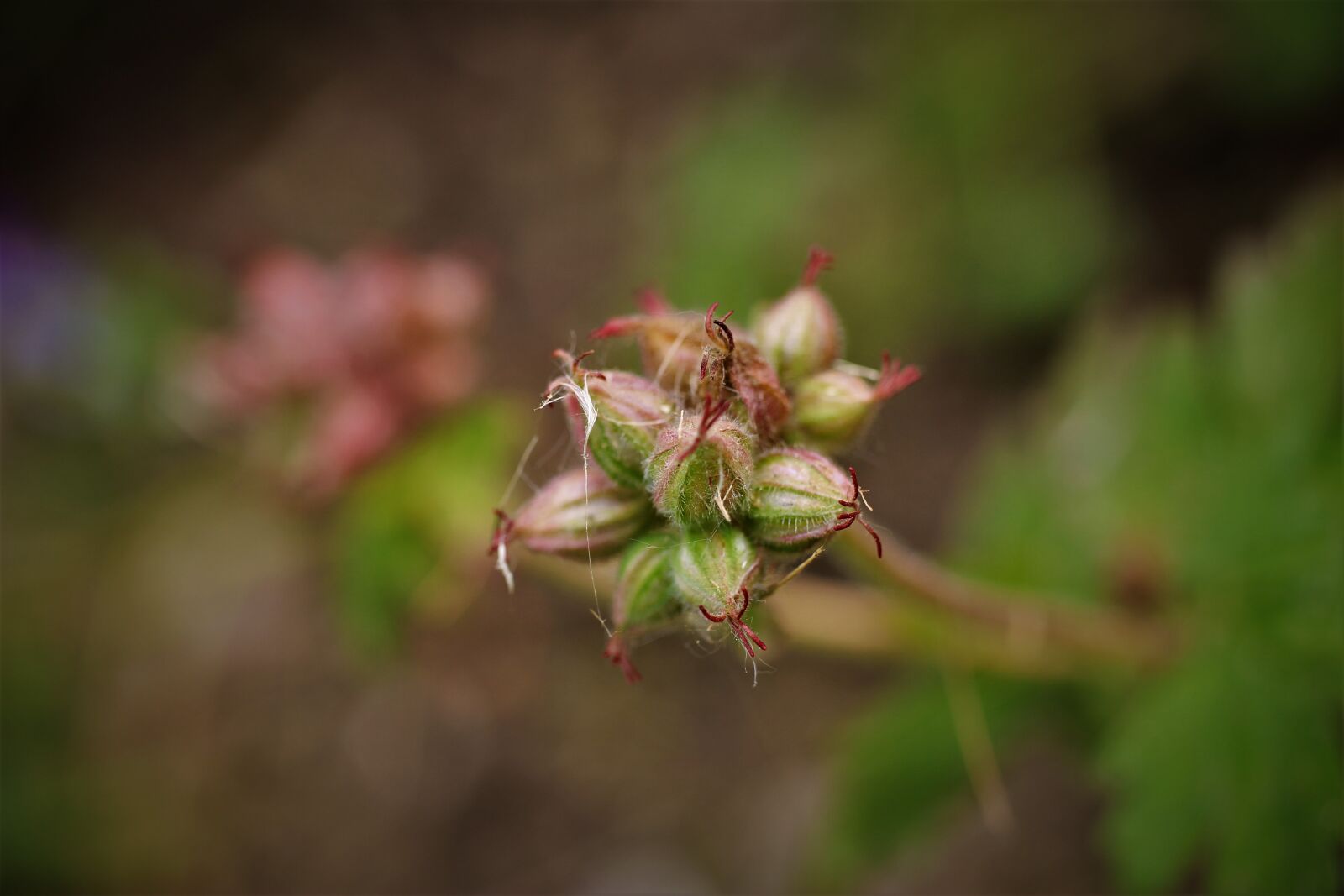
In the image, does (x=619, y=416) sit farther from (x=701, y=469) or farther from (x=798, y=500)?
(x=798, y=500)

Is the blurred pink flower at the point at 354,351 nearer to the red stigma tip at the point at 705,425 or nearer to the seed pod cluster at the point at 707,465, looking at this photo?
the seed pod cluster at the point at 707,465

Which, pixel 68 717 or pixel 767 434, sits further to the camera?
pixel 68 717

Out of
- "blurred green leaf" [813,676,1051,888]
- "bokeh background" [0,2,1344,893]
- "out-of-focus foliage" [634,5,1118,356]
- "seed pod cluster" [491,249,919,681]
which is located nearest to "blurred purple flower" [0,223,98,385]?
"bokeh background" [0,2,1344,893]

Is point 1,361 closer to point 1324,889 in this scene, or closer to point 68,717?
point 68,717

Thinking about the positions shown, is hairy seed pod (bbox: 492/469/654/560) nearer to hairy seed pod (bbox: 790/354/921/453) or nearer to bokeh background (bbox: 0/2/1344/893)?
hairy seed pod (bbox: 790/354/921/453)

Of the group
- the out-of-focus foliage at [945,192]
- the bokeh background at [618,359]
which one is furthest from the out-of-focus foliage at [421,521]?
the out-of-focus foliage at [945,192]

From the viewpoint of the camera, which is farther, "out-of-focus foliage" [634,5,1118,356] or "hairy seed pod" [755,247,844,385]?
"out-of-focus foliage" [634,5,1118,356]

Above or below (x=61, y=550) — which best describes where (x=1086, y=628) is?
above

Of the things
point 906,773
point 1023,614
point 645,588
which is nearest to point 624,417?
point 645,588

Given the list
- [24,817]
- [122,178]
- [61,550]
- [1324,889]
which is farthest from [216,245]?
[1324,889]
